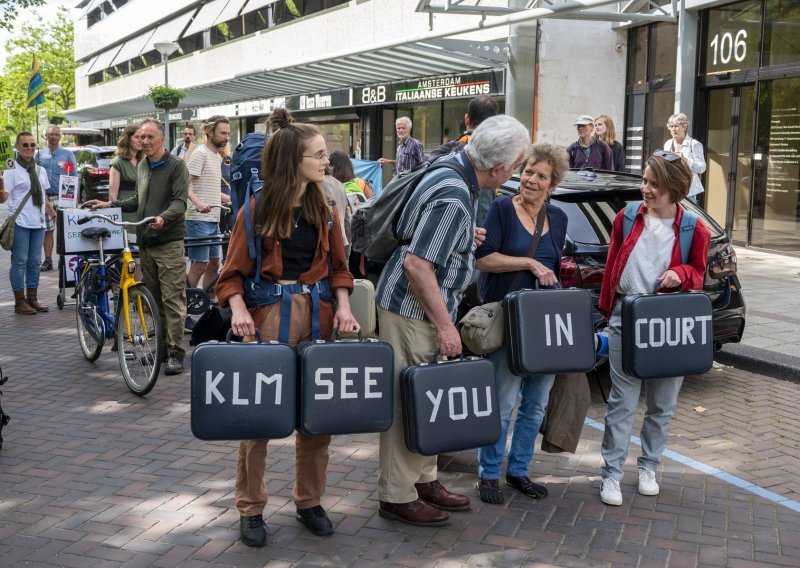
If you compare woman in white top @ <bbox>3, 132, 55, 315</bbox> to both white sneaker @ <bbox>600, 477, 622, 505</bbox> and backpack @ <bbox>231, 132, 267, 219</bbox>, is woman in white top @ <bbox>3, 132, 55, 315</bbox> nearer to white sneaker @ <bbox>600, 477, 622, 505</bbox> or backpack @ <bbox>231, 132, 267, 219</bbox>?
backpack @ <bbox>231, 132, 267, 219</bbox>

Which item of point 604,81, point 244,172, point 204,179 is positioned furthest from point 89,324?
point 604,81

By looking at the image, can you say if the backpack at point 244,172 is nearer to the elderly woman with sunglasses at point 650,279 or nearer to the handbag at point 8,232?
the elderly woman with sunglasses at point 650,279

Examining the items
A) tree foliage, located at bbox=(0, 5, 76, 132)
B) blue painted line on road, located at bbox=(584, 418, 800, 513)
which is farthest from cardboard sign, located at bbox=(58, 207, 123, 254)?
tree foliage, located at bbox=(0, 5, 76, 132)

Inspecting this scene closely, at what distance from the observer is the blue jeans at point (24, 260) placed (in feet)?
30.9

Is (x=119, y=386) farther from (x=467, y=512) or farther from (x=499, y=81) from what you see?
(x=499, y=81)

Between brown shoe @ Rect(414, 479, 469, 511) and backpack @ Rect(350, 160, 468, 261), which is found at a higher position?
backpack @ Rect(350, 160, 468, 261)

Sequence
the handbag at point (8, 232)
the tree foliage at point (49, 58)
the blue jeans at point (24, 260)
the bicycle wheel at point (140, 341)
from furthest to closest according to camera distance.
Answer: the tree foliage at point (49, 58) < the blue jeans at point (24, 260) < the handbag at point (8, 232) < the bicycle wheel at point (140, 341)

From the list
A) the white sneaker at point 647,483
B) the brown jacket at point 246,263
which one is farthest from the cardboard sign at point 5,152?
the white sneaker at point 647,483

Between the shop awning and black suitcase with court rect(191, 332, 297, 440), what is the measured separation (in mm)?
12311

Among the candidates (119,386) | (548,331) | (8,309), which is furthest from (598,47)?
(548,331)

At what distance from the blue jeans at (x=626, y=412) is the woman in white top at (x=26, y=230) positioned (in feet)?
22.9

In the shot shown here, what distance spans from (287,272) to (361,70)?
53.4 feet

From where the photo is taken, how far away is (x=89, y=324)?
23.8 feet

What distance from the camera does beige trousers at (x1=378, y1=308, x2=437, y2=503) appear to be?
3947mm
